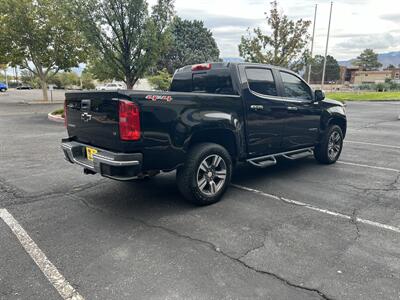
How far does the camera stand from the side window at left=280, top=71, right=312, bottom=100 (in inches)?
219

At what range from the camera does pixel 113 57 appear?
13.9m

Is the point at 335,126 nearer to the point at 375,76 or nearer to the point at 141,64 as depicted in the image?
the point at 141,64

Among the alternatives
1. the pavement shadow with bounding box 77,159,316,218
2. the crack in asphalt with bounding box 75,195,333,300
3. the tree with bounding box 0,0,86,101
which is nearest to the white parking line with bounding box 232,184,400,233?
the pavement shadow with bounding box 77,159,316,218

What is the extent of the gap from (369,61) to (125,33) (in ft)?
324

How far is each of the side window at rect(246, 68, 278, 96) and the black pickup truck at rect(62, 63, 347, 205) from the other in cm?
2

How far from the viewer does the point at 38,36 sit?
22359 mm

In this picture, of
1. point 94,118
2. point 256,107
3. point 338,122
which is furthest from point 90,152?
point 338,122

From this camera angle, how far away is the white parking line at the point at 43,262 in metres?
2.60

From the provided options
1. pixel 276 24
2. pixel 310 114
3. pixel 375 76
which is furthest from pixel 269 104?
pixel 375 76

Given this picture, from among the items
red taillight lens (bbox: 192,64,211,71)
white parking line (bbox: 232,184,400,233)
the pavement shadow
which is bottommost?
the pavement shadow

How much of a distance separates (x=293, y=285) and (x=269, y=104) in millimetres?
3010

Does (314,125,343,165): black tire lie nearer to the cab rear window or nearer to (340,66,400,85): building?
the cab rear window

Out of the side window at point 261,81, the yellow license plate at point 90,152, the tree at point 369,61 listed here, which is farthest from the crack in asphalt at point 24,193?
the tree at point 369,61

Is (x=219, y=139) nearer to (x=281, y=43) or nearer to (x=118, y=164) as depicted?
(x=118, y=164)
